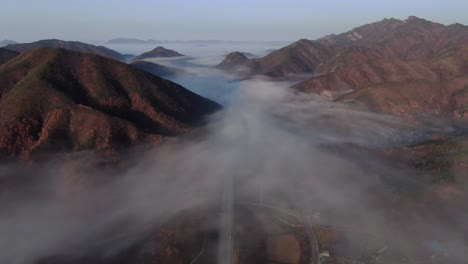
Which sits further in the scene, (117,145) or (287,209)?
(117,145)

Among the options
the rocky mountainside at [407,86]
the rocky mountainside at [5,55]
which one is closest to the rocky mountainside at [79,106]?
the rocky mountainside at [5,55]

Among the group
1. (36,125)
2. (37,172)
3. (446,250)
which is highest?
(36,125)

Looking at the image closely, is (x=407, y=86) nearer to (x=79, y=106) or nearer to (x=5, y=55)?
(x=79, y=106)

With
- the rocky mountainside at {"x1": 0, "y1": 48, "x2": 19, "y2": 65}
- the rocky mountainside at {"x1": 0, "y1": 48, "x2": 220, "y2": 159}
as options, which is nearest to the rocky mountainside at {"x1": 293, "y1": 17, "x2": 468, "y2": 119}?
the rocky mountainside at {"x1": 0, "y1": 48, "x2": 220, "y2": 159}

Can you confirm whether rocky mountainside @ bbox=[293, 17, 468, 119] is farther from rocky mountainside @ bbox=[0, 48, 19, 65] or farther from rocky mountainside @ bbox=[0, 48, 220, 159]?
rocky mountainside @ bbox=[0, 48, 19, 65]

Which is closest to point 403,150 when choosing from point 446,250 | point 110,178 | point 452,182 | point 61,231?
A: point 452,182

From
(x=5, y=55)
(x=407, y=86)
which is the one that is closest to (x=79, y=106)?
(x=5, y=55)

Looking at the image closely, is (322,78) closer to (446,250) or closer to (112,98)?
(112,98)

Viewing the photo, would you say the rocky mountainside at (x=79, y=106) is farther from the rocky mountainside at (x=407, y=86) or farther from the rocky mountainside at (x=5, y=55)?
the rocky mountainside at (x=407, y=86)
